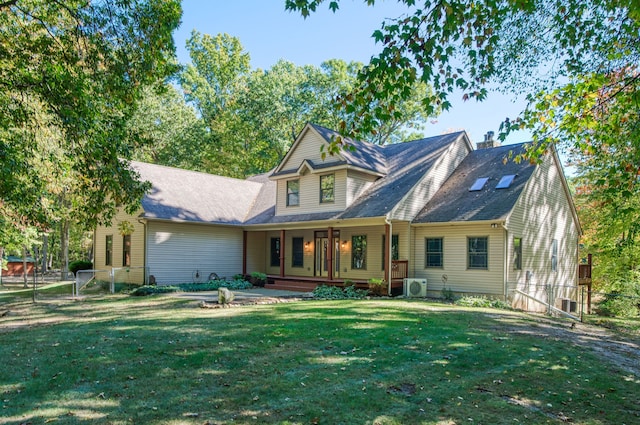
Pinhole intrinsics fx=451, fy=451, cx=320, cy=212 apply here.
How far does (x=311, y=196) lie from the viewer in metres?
21.0

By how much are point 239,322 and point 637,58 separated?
374 inches

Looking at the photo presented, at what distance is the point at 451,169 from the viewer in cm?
2112

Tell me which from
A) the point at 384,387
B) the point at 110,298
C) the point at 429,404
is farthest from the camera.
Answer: the point at 110,298

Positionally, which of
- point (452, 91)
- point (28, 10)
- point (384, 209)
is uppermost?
point (28, 10)

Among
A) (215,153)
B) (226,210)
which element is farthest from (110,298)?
(215,153)

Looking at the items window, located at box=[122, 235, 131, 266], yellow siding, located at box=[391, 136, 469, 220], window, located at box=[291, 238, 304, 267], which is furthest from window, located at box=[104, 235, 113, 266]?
yellow siding, located at box=[391, 136, 469, 220]

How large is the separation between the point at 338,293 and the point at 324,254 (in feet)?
15.5

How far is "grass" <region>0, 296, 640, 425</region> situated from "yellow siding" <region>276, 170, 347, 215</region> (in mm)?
9968

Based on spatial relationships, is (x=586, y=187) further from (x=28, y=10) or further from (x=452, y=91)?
(x=28, y=10)

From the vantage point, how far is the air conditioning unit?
17.2 meters

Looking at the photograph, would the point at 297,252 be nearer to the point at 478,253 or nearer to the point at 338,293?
the point at 338,293

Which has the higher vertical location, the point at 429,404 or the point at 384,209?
the point at 384,209

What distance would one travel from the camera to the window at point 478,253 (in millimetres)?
16531

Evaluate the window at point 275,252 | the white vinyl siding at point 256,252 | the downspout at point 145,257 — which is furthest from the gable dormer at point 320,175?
the downspout at point 145,257
